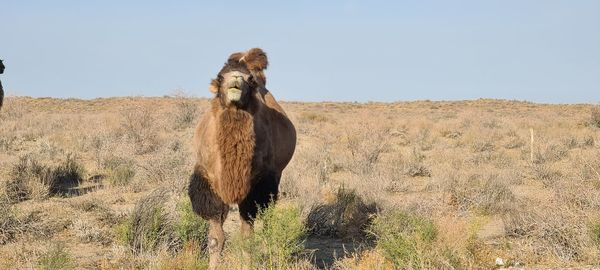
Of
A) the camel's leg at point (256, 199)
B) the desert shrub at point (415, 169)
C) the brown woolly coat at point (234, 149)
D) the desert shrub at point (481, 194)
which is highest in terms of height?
the brown woolly coat at point (234, 149)

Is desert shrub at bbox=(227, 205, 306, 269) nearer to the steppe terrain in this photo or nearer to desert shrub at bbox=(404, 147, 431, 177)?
the steppe terrain

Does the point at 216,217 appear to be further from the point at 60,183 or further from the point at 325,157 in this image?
the point at 325,157

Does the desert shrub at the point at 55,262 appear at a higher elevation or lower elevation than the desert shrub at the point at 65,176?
higher

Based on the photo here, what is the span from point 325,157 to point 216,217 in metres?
10.4

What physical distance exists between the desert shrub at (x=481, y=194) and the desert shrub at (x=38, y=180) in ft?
22.7

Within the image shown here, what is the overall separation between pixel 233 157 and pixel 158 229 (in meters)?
2.13

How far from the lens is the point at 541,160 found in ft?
58.8

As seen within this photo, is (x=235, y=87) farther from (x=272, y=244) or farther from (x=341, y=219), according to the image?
(x=341, y=219)

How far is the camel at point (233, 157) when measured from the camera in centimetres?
599

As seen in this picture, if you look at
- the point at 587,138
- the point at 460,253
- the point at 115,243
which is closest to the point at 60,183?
the point at 115,243

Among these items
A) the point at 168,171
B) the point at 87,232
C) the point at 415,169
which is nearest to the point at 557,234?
the point at 87,232

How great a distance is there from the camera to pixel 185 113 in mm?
28281

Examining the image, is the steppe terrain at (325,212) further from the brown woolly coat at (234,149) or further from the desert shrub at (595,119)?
the desert shrub at (595,119)

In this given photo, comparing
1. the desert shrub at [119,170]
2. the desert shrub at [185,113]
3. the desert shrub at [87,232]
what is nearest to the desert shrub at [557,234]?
the desert shrub at [87,232]
